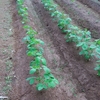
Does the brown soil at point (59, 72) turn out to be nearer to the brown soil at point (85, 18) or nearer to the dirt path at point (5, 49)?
the dirt path at point (5, 49)

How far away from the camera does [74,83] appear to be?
5.12m

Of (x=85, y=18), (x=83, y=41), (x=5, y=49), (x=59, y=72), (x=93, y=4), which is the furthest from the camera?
→ (x=93, y=4)

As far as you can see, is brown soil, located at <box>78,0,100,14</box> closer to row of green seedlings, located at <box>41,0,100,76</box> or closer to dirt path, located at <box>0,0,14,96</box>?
row of green seedlings, located at <box>41,0,100,76</box>

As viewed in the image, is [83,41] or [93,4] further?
[93,4]

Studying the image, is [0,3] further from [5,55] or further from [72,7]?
[5,55]

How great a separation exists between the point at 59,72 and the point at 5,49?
88.3 inches

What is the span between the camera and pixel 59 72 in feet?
18.3

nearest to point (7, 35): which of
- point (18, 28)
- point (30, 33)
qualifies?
point (18, 28)

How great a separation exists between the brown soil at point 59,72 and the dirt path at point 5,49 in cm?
17

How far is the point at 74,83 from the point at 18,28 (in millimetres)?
4180

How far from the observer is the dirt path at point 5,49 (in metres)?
5.07

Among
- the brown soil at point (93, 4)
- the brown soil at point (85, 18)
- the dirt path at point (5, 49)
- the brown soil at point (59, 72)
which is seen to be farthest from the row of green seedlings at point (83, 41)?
the brown soil at point (93, 4)

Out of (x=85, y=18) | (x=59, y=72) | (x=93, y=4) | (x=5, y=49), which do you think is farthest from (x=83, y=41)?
(x=93, y=4)

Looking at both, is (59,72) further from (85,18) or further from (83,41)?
(85,18)
